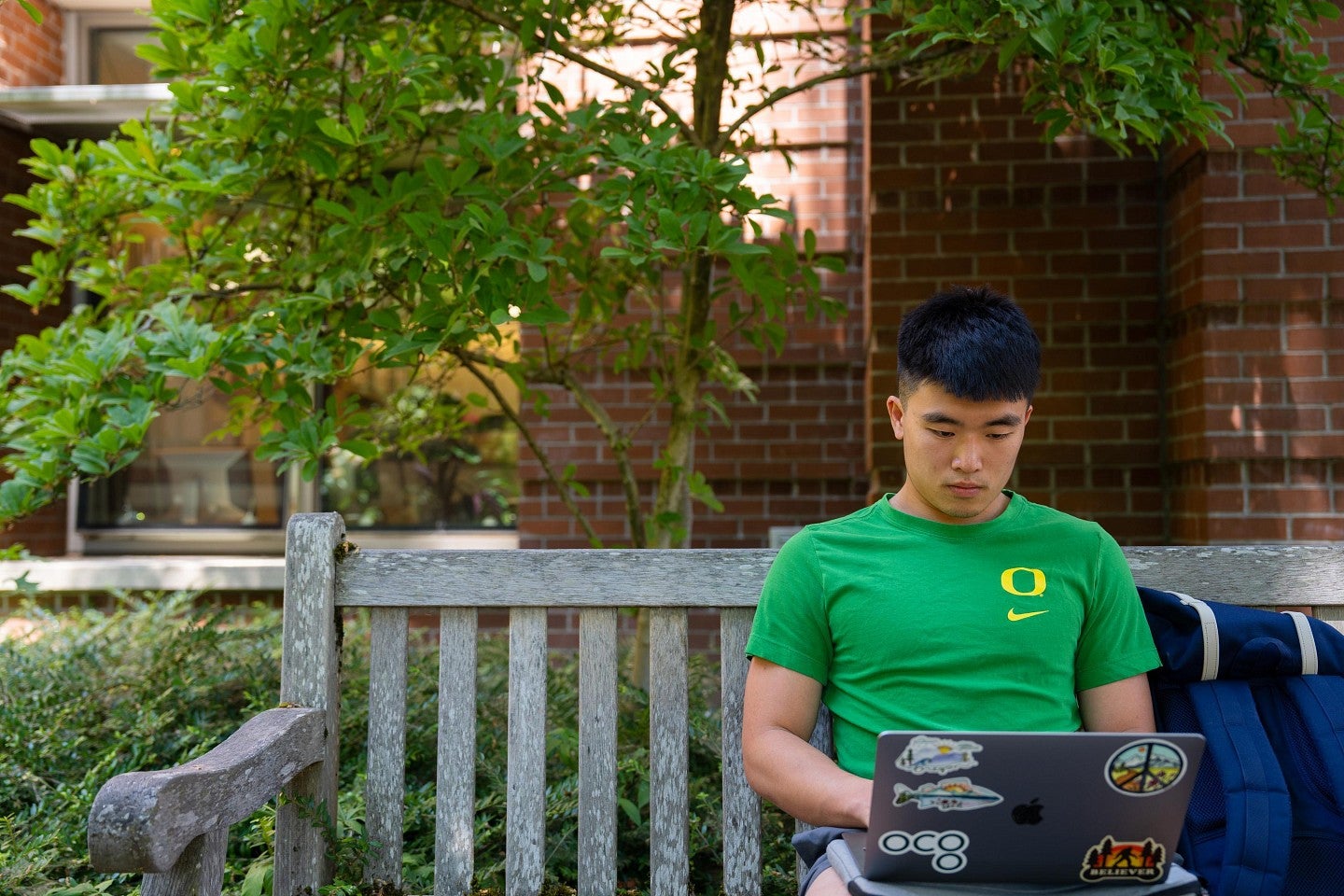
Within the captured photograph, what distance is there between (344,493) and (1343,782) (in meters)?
5.19

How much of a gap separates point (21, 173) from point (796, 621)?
617cm

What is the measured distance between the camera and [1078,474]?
416cm

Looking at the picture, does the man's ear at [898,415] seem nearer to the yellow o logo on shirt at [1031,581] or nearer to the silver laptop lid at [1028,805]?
the yellow o logo on shirt at [1031,581]

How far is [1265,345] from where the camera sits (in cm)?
354

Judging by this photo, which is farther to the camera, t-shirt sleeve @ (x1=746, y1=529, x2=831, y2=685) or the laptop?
t-shirt sleeve @ (x1=746, y1=529, x2=831, y2=685)

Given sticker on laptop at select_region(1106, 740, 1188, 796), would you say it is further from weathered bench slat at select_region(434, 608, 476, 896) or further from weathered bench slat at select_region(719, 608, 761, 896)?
weathered bench slat at select_region(434, 608, 476, 896)

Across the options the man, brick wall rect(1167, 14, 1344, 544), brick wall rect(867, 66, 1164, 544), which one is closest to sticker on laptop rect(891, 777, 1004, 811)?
the man

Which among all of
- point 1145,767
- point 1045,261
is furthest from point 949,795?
point 1045,261

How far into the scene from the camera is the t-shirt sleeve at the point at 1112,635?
5.82 feet

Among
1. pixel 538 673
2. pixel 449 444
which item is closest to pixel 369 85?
pixel 538 673

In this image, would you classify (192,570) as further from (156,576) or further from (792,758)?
(792,758)

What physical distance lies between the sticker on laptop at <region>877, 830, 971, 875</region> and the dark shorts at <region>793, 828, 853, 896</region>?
10.8 inches

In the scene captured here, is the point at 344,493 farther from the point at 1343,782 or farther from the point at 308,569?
the point at 1343,782

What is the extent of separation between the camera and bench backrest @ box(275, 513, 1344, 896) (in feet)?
6.68
